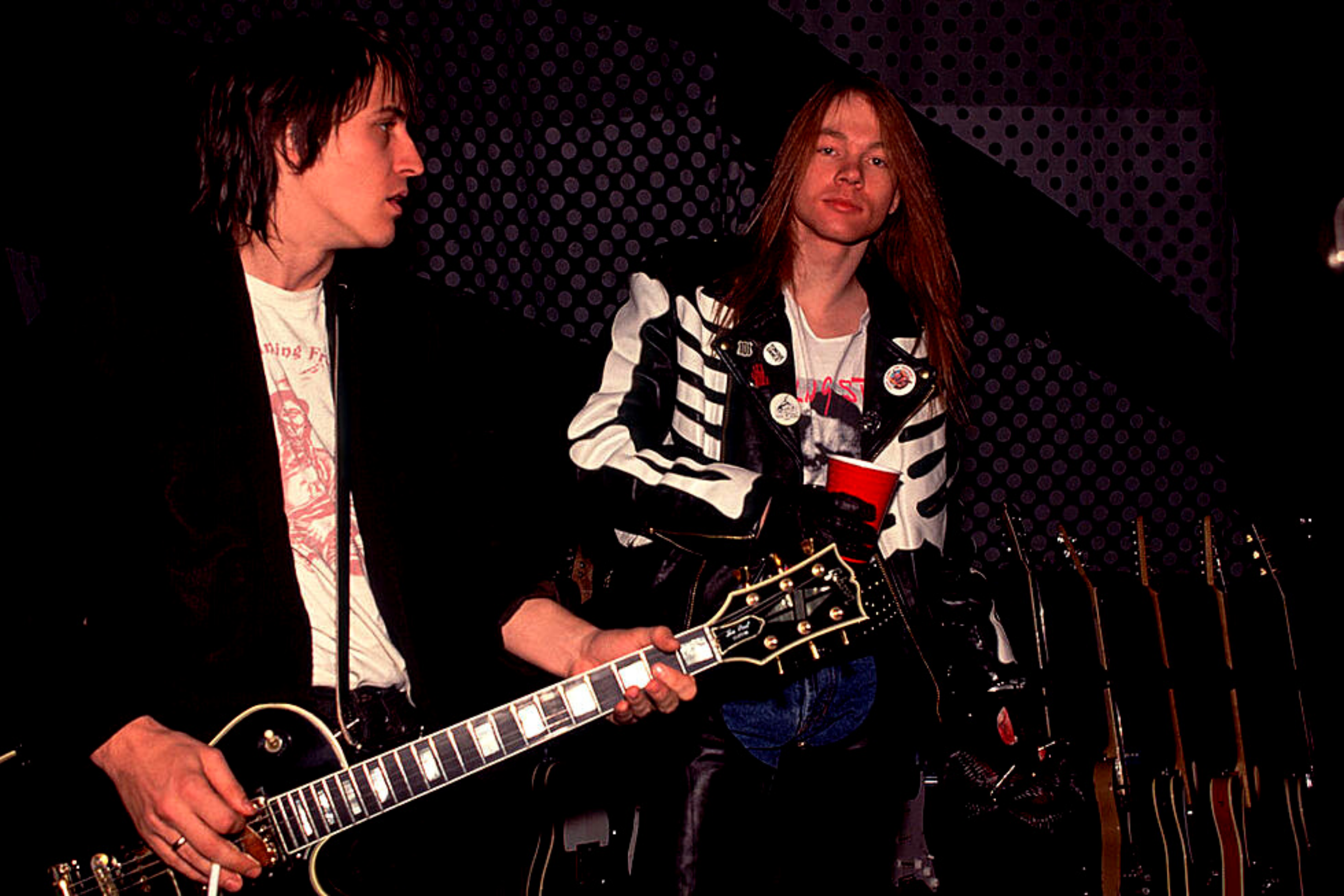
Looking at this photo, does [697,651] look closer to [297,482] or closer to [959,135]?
[297,482]

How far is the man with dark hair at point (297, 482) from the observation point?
1.99 m

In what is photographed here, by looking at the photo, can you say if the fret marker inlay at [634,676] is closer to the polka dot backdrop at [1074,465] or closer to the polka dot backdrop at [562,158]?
the polka dot backdrop at [562,158]

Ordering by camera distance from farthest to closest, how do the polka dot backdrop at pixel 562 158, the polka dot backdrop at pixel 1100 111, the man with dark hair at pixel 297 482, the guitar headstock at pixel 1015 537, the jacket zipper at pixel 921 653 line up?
the polka dot backdrop at pixel 1100 111
the polka dot backdrop at pixel 562 158
the guitar headstock at pixel 1015 537
the jacket zipper at pixel 921 653
the man with dark hair at pixel 297 482

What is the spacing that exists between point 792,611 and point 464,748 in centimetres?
65

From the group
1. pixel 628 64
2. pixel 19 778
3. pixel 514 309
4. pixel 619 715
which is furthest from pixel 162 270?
pixel 628 64

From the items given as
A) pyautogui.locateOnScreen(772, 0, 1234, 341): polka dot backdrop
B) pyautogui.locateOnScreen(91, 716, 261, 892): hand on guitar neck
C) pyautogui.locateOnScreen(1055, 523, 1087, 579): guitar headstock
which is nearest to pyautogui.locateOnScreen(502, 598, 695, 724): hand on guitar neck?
pyautogui.locateOnScreen(91, 716, 261, 892): hand on guitar neck

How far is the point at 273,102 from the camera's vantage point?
2.26 metres

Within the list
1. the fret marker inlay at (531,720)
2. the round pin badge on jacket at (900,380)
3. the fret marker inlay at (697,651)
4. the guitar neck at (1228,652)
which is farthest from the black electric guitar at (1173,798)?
the fret marker inlay at (531,720)

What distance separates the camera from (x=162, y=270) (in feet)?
6.93

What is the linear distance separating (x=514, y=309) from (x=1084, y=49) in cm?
208

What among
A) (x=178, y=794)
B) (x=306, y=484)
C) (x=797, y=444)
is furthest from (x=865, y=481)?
(x=178, y=794)

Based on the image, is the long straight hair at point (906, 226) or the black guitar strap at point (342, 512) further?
the long straight hair at point (906, 226)

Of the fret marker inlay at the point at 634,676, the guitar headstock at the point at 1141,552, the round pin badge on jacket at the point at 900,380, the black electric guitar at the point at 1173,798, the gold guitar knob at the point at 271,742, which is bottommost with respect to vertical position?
the black electric guitar at the point at 1173,798

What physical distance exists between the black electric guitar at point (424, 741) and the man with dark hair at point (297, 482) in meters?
0.04
